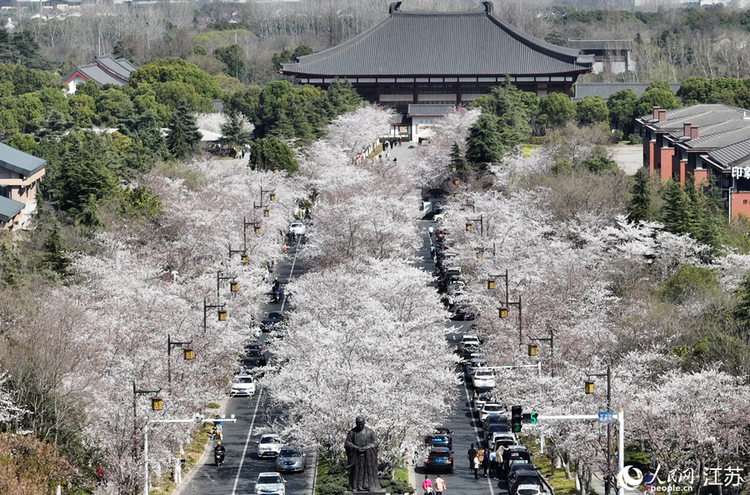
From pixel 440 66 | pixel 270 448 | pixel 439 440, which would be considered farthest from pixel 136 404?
pixel 440 66

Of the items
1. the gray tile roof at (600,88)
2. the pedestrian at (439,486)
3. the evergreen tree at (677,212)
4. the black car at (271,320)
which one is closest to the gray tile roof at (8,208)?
the black car at (271,320)

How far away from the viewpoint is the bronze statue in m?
30.0

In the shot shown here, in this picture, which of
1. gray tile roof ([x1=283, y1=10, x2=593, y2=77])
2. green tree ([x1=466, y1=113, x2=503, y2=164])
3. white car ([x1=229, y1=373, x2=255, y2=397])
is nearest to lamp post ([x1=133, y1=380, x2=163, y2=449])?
white car ([x1=229, y1=373, x2=255, y2=397])

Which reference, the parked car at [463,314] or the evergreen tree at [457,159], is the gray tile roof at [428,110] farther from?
the parked car at [463,314]

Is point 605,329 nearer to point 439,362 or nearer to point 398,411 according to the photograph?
point 439,362

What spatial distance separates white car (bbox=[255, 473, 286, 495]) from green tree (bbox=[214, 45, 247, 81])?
405 feet

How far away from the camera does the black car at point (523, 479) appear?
40.7 metres

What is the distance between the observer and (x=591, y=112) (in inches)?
4390

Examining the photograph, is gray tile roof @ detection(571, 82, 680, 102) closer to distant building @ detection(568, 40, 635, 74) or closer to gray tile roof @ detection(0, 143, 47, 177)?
distant building @ detection(568, 40, 635, 74)

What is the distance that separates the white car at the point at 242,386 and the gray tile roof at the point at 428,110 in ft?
213

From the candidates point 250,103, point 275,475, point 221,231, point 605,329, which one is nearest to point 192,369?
point 275,475

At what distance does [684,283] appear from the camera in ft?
185

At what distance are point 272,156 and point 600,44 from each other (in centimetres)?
11372

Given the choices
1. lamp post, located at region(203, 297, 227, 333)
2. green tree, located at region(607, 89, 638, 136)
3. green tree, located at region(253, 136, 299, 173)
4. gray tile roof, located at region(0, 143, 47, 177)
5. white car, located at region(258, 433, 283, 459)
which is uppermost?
lamp post, located at region(203, 297, 227, 333)
